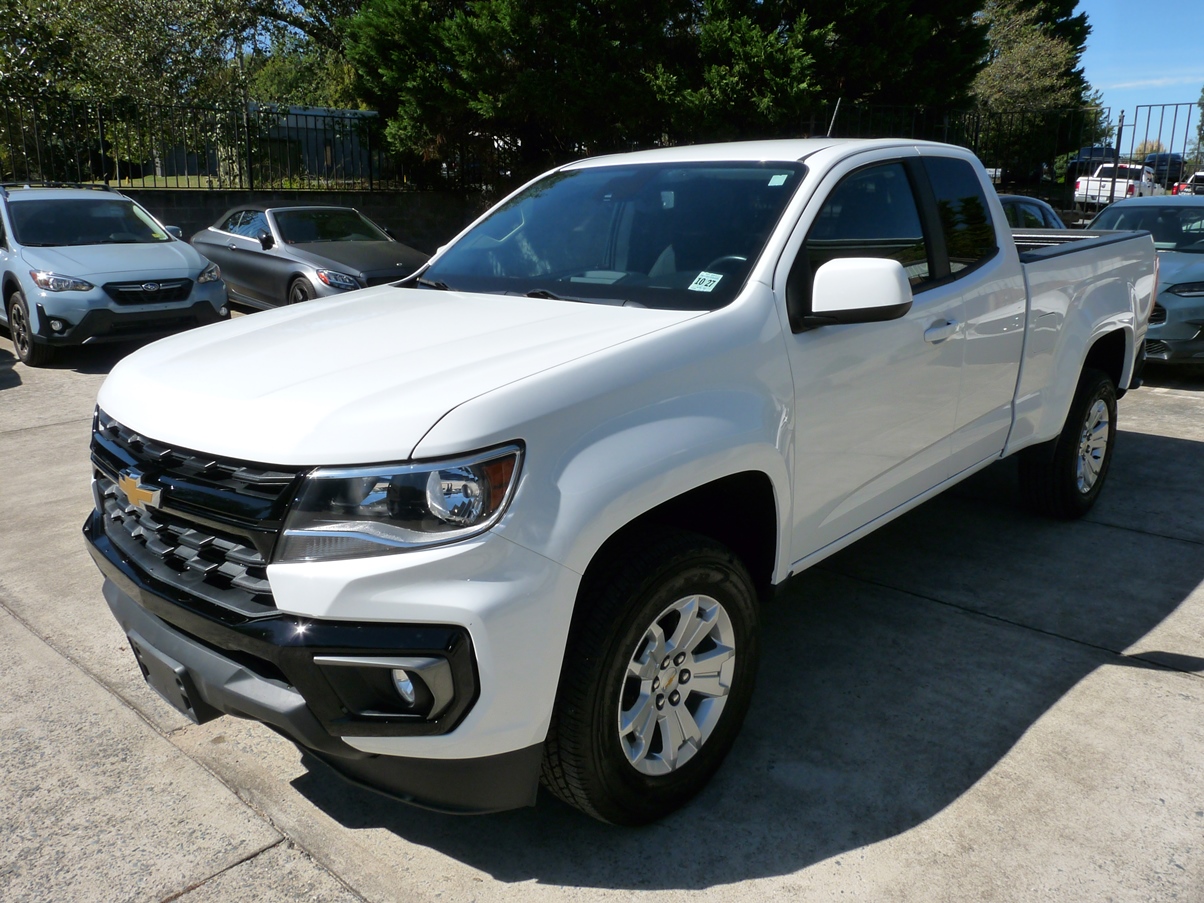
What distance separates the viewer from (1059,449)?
500cm

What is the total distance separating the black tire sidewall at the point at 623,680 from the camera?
2465mm

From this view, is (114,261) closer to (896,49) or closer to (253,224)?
(253,224)

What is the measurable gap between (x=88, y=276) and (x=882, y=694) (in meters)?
8.33

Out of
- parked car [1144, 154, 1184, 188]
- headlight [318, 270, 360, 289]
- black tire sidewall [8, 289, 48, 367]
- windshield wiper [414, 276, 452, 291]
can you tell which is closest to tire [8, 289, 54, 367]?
black tire sidewall [8, 289, 48, 367]

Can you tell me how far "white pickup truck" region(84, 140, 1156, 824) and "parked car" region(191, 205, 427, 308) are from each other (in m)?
7.56

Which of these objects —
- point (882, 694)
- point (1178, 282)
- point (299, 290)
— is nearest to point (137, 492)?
point (882, 694)

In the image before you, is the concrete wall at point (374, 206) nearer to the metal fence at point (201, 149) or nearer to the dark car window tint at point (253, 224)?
the metal fence at point (201, 149)

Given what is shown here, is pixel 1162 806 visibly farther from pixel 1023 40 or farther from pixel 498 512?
pixel 1023 40

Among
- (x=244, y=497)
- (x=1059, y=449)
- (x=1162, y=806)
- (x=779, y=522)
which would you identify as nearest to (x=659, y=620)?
(x=779, y=522)

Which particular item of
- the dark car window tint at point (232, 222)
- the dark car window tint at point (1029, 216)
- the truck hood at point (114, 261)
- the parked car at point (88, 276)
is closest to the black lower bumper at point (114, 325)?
the parked car at point (88, 276)

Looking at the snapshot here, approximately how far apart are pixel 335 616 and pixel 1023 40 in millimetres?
33367

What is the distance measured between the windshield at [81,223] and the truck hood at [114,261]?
231 millimetres

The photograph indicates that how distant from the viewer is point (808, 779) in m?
3.04

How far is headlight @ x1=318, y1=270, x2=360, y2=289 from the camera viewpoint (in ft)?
35.9
